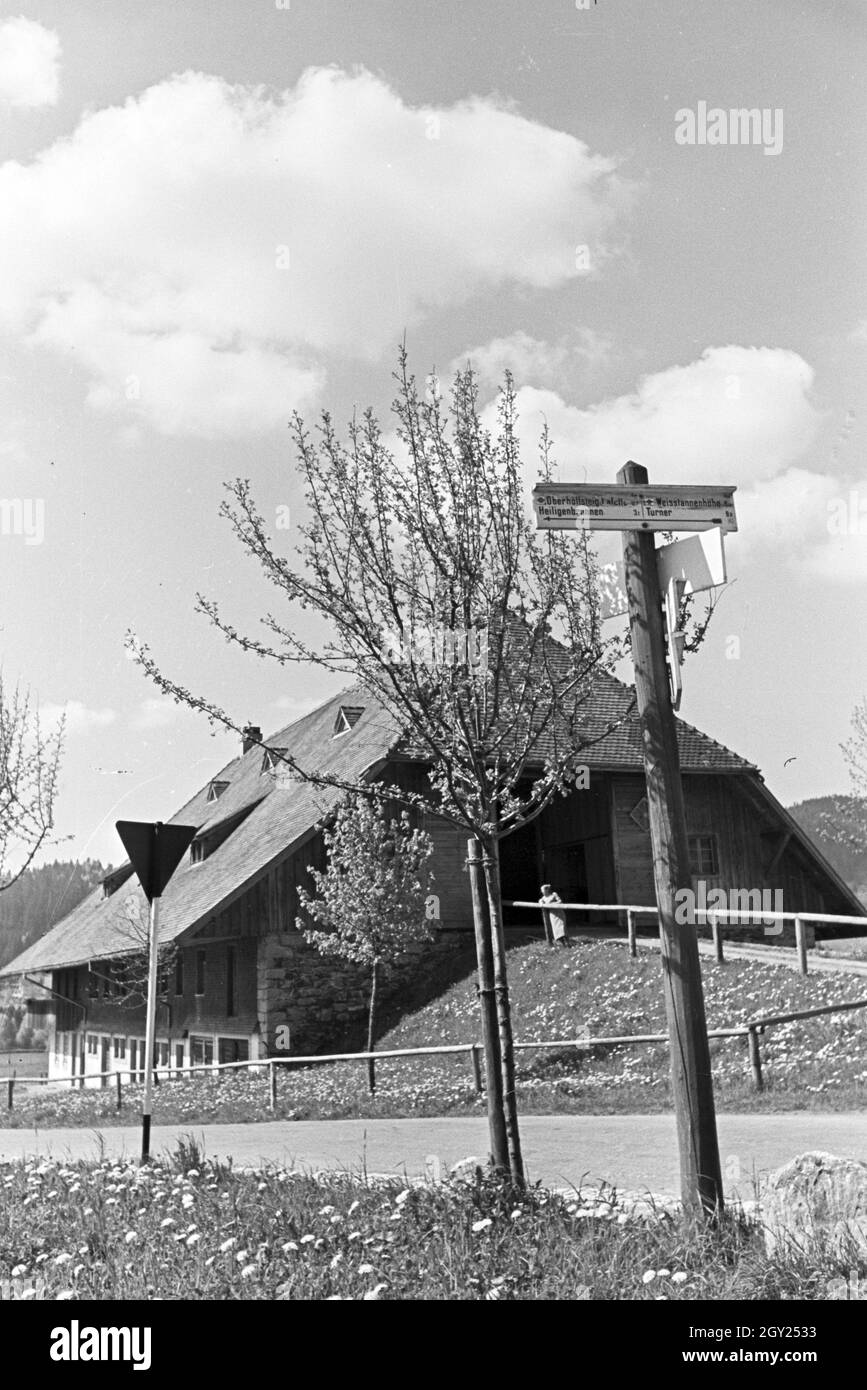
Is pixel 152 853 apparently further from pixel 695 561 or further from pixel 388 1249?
pixel 695 561

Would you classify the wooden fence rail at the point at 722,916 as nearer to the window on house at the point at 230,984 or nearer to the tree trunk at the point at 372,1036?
the tree trunk at the point at 372,1036

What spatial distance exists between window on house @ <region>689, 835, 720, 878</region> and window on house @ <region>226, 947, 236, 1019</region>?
34.1 feet

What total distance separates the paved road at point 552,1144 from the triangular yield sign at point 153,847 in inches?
86.9

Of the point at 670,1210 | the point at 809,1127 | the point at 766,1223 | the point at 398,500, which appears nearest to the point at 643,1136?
the point at 809,1127

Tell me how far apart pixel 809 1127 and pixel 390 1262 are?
21.7 ft

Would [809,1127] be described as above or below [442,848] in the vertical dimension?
below

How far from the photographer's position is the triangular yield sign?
1085 cm

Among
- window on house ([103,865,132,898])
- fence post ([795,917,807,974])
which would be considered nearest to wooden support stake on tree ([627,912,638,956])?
fence post ([795,917,807,974])

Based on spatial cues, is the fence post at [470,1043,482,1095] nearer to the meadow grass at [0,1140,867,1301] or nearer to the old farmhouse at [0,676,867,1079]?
the old farmhouse at [0,676,867,1079]

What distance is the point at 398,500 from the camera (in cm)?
786

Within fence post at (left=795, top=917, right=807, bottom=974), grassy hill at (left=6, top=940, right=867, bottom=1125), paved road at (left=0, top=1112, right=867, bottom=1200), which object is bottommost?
paved road at (left=0, top=1112, right=867, bottom=1200)

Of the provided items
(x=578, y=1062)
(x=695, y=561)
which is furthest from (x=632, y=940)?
(x=695, y=561)
